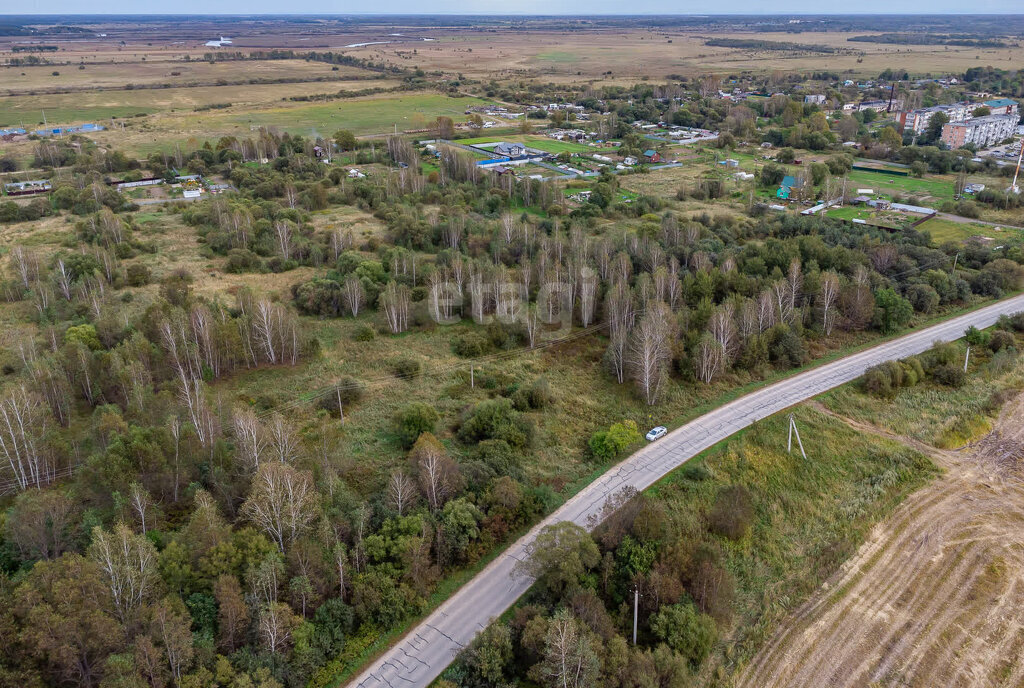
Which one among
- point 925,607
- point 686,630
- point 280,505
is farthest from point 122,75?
point 925,607

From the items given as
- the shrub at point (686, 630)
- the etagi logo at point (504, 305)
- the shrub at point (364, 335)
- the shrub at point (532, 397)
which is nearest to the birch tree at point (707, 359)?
the shrub at point (532, 397)

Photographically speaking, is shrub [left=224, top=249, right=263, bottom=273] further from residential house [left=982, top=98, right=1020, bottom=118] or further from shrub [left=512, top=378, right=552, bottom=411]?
residential house [left=982, top=98, right=1020, bottom=118]

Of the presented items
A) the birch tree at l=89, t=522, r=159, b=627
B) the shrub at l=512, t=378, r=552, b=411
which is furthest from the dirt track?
the birch tree at l=89, t=522, r=159, b=627

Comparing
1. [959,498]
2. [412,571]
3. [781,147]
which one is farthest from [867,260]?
[781,147]

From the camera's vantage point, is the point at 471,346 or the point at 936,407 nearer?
the point at 936,407

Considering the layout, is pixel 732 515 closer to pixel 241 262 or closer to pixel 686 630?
pixel 686 630

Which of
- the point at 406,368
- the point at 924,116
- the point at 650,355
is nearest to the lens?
the point at 650,355
